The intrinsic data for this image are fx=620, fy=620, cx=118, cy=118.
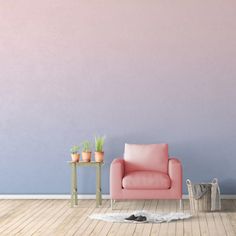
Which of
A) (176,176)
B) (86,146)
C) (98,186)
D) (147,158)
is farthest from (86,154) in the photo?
(176,176)

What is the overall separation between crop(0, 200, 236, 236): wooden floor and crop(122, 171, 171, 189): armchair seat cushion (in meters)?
0.30

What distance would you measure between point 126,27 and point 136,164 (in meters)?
1.82

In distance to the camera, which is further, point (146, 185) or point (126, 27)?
point (126, 27)

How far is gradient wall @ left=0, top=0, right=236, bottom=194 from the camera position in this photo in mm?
8094

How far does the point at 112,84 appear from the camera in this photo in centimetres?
820

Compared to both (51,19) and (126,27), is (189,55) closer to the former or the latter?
(126,27)

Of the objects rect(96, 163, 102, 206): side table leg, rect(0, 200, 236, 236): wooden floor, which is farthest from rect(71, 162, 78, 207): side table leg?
rect(96, 163, 102, 206): side table leg

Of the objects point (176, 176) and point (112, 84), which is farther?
point (112, 84)

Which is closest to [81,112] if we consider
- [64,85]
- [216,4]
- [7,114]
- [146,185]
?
[64,85]

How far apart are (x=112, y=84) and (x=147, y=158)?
114 centimetres

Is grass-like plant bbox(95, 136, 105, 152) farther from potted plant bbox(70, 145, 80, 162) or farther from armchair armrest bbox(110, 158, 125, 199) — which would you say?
armchair armrest bbox(110, 158, 125, 199)

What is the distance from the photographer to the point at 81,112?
8258mm

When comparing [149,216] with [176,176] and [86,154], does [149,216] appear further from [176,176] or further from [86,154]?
[86,154]

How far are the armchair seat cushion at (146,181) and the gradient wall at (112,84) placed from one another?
2.97 feet
